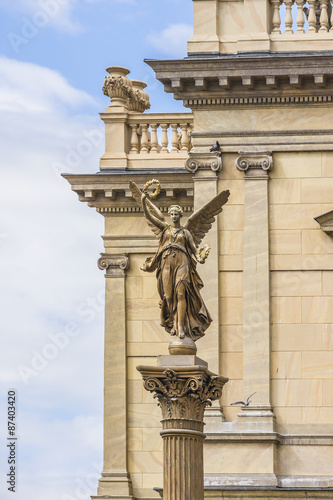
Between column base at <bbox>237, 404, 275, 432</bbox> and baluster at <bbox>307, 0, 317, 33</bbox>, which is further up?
baluster at <bbox>307, 0, 317, 33</bbox>

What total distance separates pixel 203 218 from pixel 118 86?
489 inches

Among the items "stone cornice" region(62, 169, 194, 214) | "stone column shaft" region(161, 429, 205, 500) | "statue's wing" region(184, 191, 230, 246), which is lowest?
"stone column shaft" region(161, 429, 205, 500)

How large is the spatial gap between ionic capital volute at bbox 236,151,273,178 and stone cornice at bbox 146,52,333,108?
116cm

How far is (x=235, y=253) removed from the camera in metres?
38.5

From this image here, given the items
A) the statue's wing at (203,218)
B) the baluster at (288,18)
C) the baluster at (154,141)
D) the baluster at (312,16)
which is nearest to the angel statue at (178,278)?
the statue's wing at (203,218)

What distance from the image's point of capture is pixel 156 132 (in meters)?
43.7

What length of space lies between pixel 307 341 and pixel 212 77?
242 inches

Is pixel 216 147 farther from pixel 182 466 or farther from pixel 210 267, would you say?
pixel 182 466

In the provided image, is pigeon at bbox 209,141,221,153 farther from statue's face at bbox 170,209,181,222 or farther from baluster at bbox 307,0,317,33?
statue's face at bbox 170,209,181,222

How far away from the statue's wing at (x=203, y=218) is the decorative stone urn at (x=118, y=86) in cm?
1194

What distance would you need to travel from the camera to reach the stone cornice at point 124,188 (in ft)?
140

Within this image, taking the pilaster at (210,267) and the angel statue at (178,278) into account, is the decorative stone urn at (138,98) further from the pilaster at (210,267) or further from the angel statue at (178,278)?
the angel statue at (178,278)

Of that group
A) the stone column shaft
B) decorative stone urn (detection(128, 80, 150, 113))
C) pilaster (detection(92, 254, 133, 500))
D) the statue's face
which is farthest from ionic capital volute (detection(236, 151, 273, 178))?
the stone column shaft

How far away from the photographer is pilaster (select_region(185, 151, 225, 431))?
123 ft
